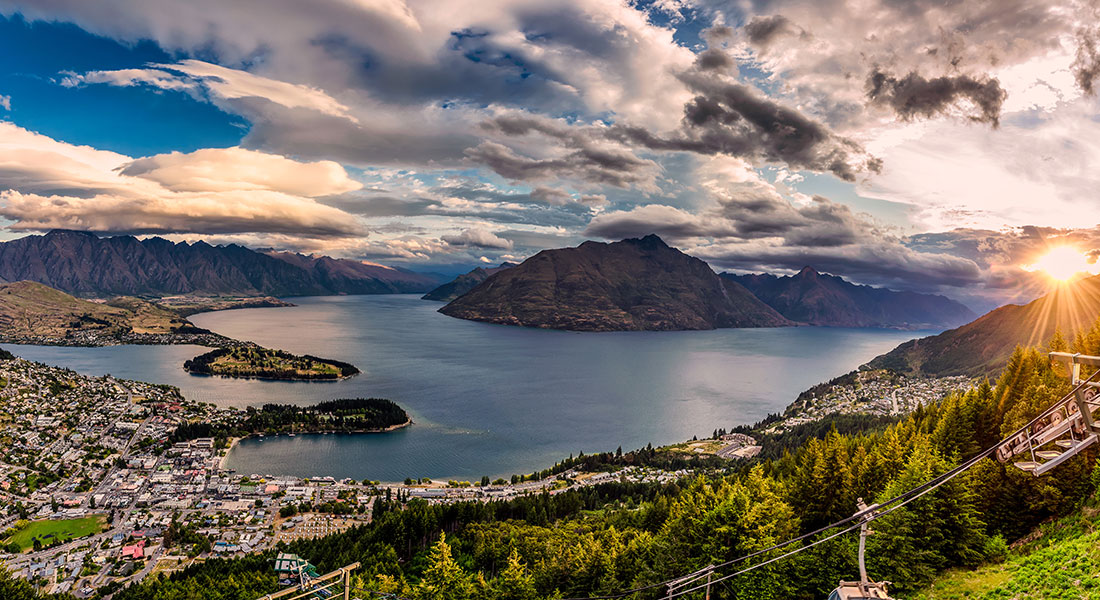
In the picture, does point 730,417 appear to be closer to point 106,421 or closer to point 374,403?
point 374,403

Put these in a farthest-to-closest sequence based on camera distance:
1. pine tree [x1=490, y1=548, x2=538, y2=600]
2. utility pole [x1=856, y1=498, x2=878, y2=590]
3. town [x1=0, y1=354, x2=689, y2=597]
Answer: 1. town [x1=0, y1=354, x2=689, y2=597]
2. pine tree [x1=490, y1=548, x2=538, y2=600]
3. utility pole [x1=856, y1=498, x2=878, y2=590]

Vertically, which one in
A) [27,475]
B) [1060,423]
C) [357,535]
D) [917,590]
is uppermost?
[1060,423]

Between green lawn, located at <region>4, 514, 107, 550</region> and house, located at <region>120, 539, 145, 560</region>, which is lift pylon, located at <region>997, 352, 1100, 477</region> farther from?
green lawn, located at <region>4, 514, 107, 550</region>

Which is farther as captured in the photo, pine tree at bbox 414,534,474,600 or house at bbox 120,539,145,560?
house at bbox 120,539,145,560

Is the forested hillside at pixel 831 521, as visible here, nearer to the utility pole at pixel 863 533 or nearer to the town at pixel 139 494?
the utility pole at pixel 863 533

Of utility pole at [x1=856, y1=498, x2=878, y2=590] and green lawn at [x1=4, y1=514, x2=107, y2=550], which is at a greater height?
utility pole at [x1=856, y1=498, x2=878, y2=590]

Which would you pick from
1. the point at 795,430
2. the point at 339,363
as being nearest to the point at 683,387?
the point at 795,430

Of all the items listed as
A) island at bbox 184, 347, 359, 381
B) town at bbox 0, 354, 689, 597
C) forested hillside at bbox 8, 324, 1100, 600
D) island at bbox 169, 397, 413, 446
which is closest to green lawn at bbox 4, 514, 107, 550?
town at bbox 0, 354, 689, 597

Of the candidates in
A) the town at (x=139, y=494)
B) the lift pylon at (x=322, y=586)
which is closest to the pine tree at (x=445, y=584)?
the lift pylon at (x=322, y=586)
